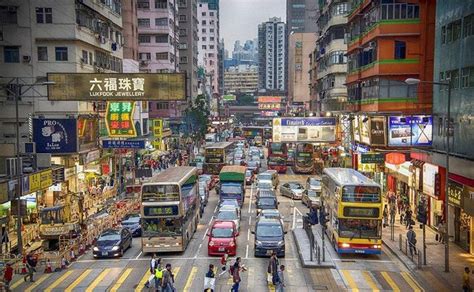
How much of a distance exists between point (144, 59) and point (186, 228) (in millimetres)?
66847

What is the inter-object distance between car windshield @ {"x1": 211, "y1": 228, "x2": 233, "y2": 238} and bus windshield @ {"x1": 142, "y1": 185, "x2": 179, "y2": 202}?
3042 mm

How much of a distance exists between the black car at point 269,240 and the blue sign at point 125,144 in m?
17.3

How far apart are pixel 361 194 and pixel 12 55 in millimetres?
33815

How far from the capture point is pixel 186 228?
1292 inches

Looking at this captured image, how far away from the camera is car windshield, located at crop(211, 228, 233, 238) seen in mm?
31270

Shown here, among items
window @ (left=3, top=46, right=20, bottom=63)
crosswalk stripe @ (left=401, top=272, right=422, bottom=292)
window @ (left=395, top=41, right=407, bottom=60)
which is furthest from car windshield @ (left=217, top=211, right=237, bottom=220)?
window @ (left=3, top=46, right=20, bottom=63)

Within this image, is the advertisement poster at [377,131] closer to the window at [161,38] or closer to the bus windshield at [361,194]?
the bus windshield at [361,194]

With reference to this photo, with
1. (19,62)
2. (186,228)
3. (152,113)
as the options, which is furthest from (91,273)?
(152,113)

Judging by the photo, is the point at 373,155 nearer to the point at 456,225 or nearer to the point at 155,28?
the point at 456,225

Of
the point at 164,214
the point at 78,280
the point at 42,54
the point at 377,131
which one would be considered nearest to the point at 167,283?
the point at 78,280

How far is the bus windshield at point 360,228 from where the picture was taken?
29922 mm

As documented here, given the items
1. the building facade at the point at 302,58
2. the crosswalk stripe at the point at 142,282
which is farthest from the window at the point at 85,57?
the building facade at the point at 302,58

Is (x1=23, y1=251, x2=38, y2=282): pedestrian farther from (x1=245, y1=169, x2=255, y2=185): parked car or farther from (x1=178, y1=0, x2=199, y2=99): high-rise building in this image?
(x1=178, y1=0, x2=199, y2=99): high-rise building

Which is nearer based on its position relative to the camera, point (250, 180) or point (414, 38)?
point (414, 38)
